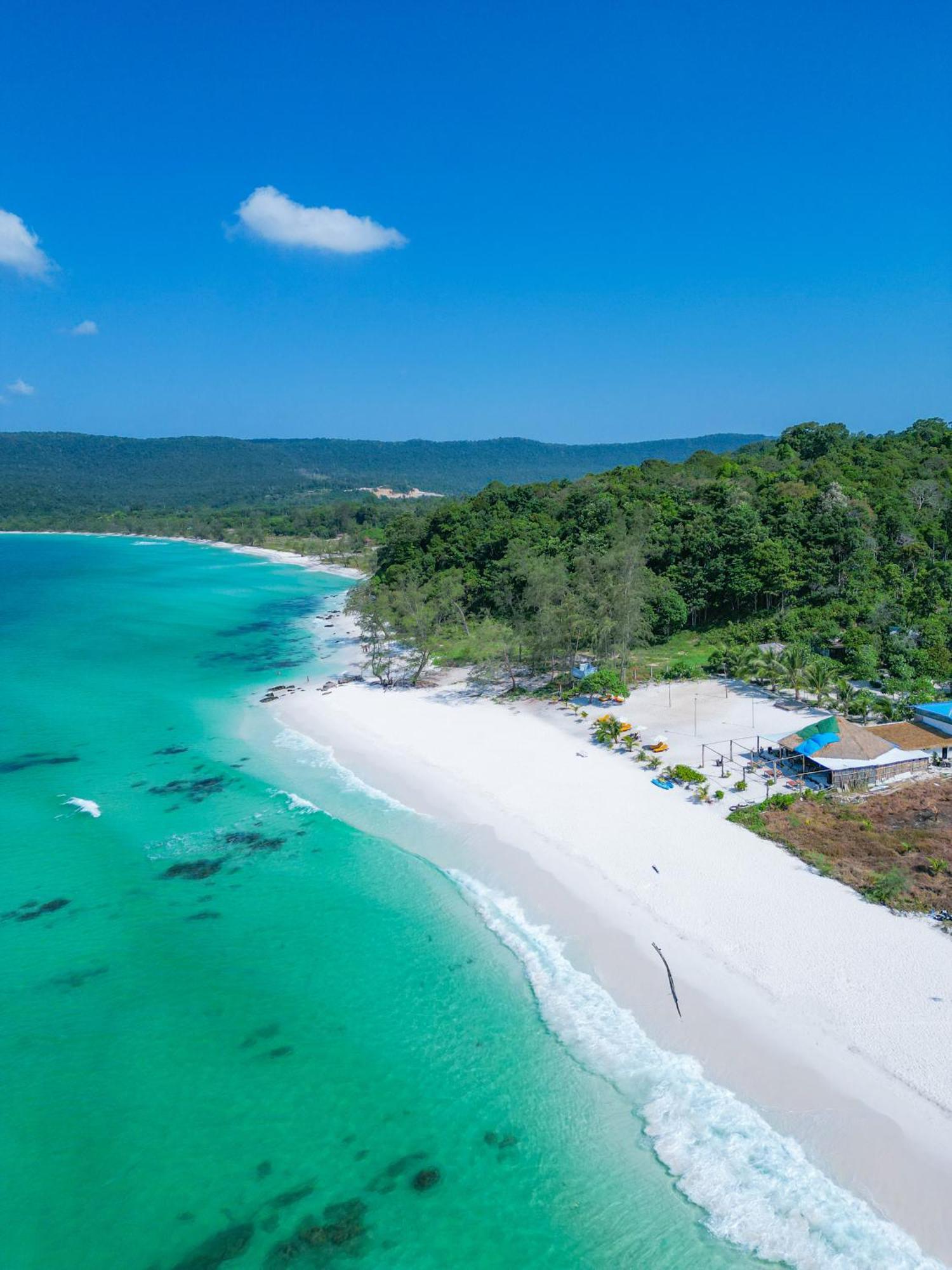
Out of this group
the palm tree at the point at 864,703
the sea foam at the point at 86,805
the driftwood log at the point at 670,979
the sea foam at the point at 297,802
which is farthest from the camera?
the palm tree at the point at 864,703

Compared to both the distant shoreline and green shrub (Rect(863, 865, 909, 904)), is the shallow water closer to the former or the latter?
green shrub (Rect(863, 865, 909, 904))

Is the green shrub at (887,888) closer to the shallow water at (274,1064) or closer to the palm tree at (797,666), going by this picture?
the shallow water at (274,1064)

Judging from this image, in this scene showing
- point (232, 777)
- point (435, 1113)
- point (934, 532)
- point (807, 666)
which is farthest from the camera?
point (934, 532)

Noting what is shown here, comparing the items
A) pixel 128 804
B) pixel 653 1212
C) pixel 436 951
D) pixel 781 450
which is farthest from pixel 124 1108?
pixel 781 450

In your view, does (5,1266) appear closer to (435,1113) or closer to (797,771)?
(435,1113)

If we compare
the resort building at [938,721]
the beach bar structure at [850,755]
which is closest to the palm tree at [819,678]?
the resort building at [938,721]

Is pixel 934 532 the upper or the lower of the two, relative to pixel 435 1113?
upper
